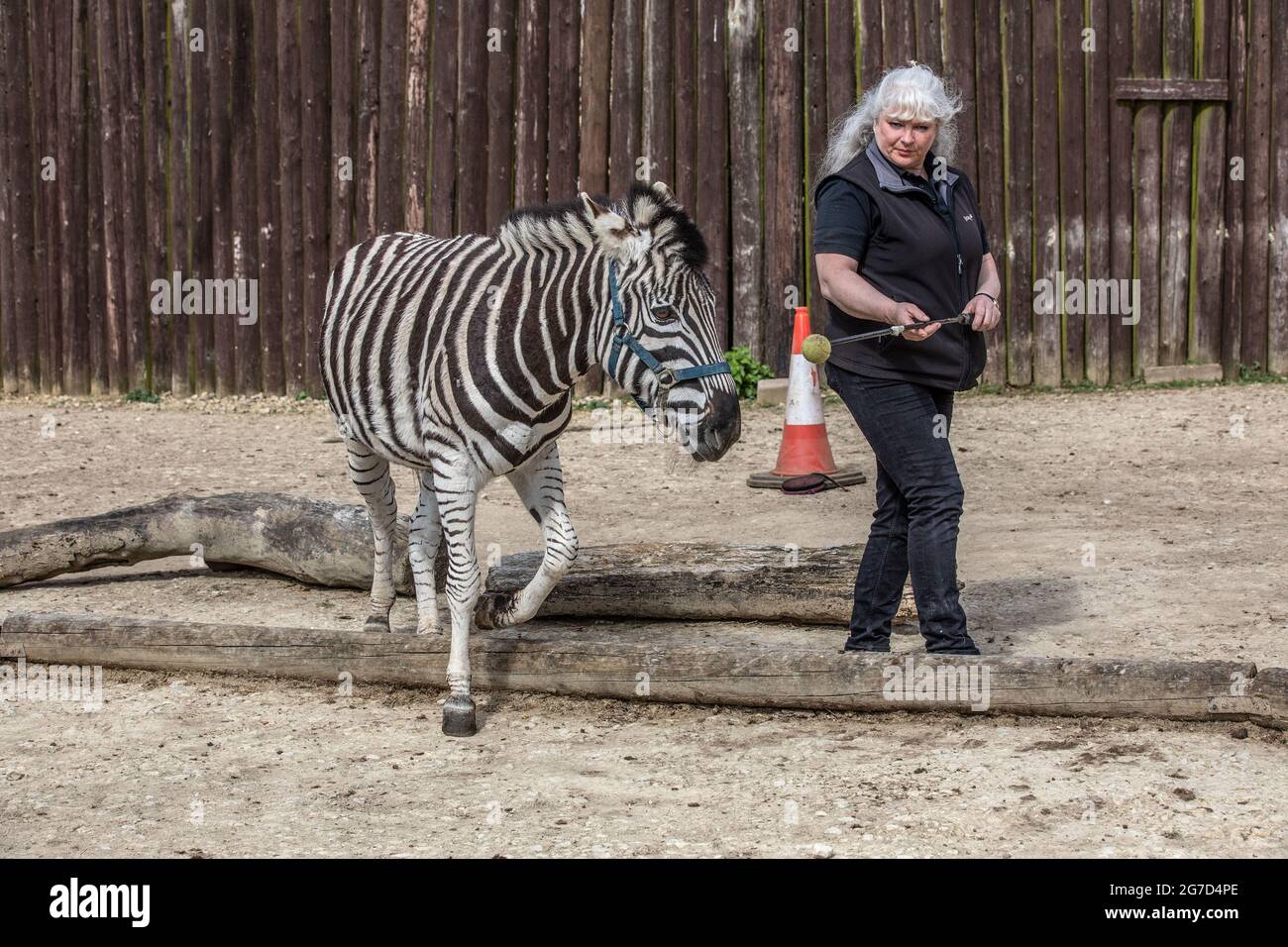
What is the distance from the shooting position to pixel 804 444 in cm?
863

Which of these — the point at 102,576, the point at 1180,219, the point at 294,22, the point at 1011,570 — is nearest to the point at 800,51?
the point at 1180,219

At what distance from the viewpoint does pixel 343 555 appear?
21.5 ft

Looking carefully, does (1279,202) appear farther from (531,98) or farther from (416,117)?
(416,117)

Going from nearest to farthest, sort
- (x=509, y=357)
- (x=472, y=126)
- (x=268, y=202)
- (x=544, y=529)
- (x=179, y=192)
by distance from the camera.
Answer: (x=509, y=357) → (x=544, y=529) → (x=472, y=126) → (x=268, y=202) → (x=179, y=192)

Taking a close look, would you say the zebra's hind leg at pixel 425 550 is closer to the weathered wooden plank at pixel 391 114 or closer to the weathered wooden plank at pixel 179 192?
the weathered wooden plank at pixel 391 114

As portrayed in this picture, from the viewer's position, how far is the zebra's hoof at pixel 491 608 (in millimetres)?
5492

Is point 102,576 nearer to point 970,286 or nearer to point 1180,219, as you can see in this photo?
point 970,286

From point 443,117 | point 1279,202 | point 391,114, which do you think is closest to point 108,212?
point 391,114

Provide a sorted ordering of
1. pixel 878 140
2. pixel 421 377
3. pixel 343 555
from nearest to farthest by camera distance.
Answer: pixel 878 140
pixel 421 377
pixel 343 555

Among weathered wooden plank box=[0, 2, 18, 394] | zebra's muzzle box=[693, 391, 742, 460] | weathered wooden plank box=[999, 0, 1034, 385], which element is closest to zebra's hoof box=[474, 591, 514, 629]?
zebra's muzzle box=[693, 391, 742, 460]

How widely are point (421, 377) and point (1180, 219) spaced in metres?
7.74

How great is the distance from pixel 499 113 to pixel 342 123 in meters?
1.21

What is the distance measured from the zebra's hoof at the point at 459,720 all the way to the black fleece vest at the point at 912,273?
5.30ft

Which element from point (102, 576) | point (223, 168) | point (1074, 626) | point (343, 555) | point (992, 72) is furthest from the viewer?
point (223, 168)
